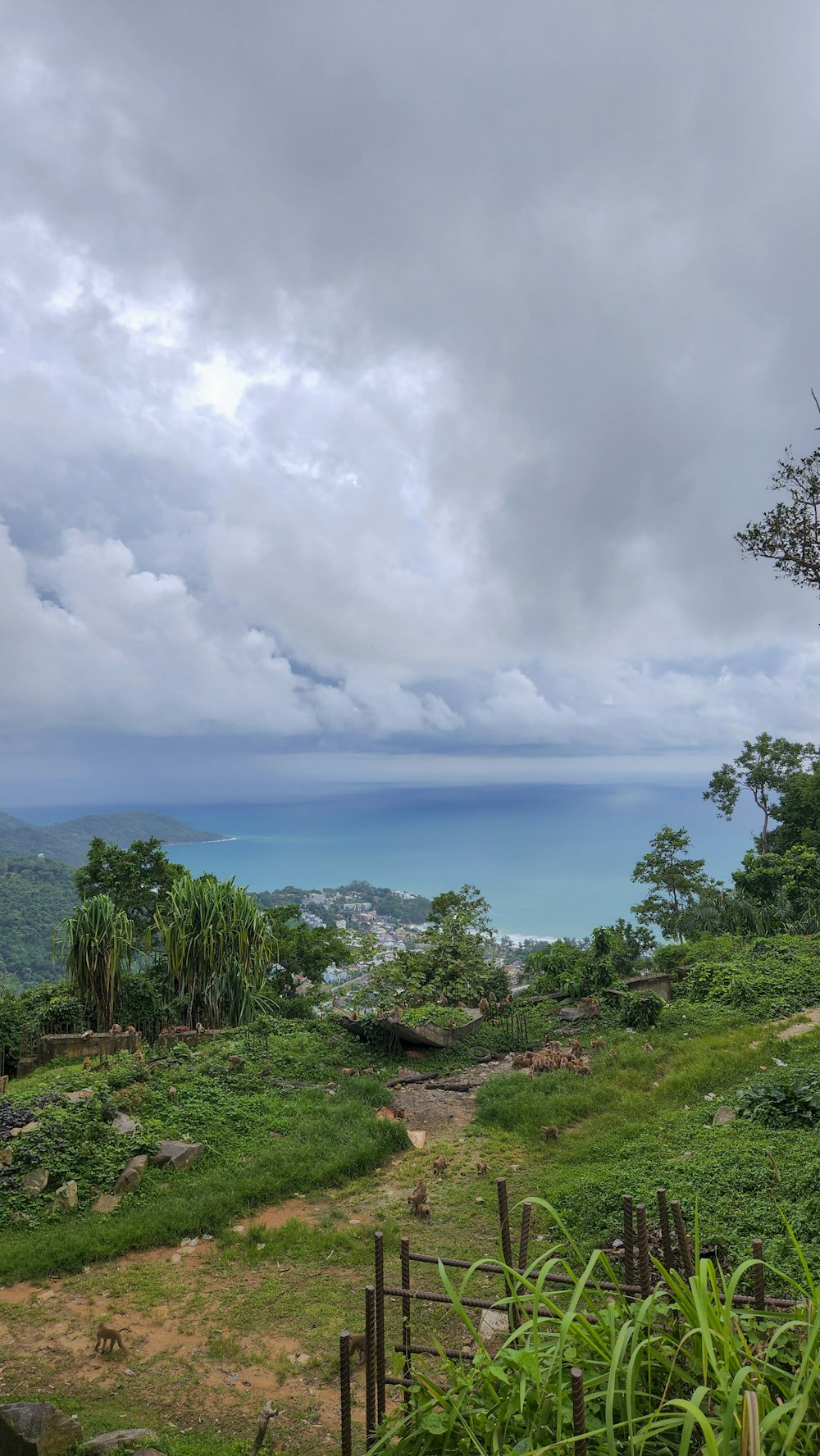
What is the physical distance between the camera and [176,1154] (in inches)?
273

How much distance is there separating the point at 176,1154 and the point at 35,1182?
1179 millimetres

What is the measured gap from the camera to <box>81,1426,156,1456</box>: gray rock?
3.37 metres

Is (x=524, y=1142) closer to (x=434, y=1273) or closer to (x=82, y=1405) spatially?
(x=434, y=1273)

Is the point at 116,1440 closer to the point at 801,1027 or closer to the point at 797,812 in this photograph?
the point at 801,1027

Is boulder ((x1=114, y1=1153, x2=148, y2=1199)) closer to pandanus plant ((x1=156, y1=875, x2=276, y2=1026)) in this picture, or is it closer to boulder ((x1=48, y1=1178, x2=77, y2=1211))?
boulder ((x1=48, y1=1178, x2=77, y2=1211))

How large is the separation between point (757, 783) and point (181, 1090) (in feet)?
79.4

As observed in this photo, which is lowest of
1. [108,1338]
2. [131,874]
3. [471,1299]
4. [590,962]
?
[590,962]

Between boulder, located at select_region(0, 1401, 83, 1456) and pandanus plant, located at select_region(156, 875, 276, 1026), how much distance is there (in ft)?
32.0

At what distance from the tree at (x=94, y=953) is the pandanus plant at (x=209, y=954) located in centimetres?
89

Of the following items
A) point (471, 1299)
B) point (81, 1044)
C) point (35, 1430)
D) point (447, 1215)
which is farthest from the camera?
point (81, 1044)

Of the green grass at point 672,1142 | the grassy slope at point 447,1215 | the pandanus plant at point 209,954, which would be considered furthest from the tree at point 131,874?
the grassy slope at point 447,1215

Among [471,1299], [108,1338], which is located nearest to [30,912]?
[108,1338]

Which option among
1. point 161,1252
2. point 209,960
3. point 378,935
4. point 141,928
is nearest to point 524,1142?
point 161,1252

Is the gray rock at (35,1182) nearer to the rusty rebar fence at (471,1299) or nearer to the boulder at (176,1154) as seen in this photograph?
the boulder at (176,1154)
